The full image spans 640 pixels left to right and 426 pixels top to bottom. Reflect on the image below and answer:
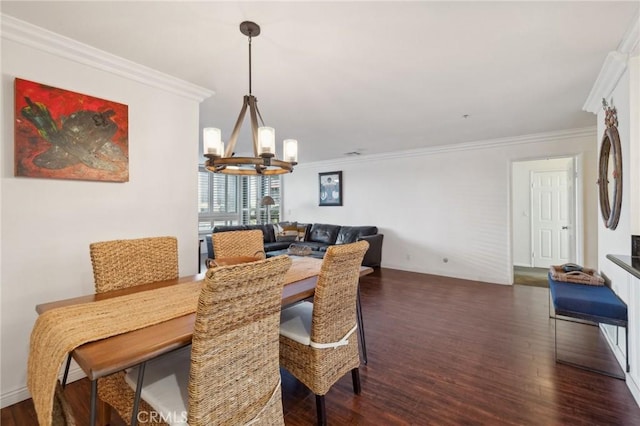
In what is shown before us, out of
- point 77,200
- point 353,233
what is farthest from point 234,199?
point 77,200

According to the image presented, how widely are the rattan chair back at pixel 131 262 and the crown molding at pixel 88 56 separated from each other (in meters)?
1.40

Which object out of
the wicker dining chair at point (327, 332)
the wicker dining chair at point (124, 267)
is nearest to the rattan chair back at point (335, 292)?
the wicker dining chair at point (327, 332)

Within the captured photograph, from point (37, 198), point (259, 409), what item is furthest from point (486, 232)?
point (37, 198)

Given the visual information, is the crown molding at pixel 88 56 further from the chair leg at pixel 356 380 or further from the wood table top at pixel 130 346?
the chair leg at pixel 356 380

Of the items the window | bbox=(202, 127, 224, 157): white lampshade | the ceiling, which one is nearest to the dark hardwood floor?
bbox=(202, 127, 224, 157): white lampshade

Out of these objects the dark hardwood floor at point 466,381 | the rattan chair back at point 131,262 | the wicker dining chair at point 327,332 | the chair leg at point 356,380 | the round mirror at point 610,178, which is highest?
the round mirror at point 610,178

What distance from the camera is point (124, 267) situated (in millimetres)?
1854

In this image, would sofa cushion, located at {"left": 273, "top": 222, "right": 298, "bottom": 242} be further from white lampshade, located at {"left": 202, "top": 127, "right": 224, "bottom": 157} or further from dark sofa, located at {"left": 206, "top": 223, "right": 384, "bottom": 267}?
white lampshade, located at {"left": 202, "top": 127, "right": 224, "bottom": 157}

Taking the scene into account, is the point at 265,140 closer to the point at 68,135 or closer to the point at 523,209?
the point at 68,135

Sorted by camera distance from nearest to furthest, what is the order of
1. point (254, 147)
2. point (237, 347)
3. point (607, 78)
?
point (237, 347) < point (254, 147) < point (607, 78)

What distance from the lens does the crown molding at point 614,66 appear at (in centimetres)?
187

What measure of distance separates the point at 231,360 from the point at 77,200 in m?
1.87

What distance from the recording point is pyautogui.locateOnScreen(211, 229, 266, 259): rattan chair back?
2.45 metres

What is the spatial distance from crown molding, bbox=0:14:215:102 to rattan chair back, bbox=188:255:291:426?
218 cm
